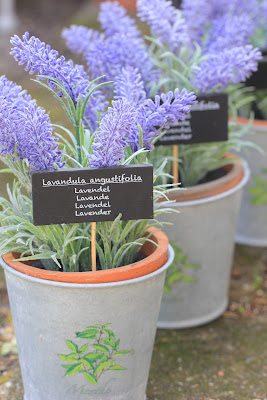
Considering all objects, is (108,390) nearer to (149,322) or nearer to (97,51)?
(149,322)

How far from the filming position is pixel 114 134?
4.25 ft

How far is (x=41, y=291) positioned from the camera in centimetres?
140

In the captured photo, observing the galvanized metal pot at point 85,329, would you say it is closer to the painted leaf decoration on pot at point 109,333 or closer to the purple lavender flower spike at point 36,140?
the painted leaf decoration on pot at point 109,333

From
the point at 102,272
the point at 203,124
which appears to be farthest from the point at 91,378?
the point at 203,124

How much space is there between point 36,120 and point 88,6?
4.82 m

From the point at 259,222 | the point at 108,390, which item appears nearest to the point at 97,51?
the point at 108,390

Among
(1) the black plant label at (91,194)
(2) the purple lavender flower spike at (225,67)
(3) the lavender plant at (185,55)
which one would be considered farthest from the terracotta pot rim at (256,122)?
(1) the black plant label at (91,194)

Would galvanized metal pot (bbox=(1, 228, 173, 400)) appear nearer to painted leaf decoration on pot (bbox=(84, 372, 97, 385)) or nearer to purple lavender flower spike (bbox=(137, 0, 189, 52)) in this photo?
painted leaf decoration on pot (bbox=(84, 372, 97, 385))

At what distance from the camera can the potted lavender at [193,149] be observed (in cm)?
181

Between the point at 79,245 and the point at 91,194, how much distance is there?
0.21m

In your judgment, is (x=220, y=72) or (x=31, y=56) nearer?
(x=31, y=56)

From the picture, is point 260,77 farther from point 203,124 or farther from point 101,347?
point 101,347

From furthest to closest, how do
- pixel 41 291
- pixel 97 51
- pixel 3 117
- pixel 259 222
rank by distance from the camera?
pixel 259 222 → pixel 97 51 → pixel 41 291 → pixel 3 117

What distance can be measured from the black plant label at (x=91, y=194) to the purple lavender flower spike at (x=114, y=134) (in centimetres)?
3
